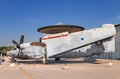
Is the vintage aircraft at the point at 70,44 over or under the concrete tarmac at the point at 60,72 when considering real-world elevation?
over

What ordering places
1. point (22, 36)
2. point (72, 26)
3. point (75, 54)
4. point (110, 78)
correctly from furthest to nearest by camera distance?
point (72, 26) → point (22, 36) → point (75, 54) → point (110, 78)

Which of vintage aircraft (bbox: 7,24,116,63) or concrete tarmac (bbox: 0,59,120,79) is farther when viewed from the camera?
vintage aircraft (bbox: 7,24,116,63)

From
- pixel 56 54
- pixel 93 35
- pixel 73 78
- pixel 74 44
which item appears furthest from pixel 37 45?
pixel 73 78

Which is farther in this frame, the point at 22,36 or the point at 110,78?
the point at 22,36

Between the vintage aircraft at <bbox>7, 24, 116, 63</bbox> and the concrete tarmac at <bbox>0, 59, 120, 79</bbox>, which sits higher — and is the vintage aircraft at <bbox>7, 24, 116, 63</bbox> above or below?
above

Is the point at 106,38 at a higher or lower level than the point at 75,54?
higher

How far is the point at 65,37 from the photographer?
37312 millimetres

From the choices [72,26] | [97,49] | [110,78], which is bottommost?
[110,78]

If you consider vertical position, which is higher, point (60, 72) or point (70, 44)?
point (70, 44)

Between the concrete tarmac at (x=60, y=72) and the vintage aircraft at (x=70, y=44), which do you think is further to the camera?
the vintage aircraft at (x=70, y=44)

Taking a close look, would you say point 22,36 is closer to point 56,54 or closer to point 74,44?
point 56,54

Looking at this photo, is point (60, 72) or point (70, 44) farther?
point (70, 44)

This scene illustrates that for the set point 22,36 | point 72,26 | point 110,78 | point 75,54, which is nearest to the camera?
point 110,78

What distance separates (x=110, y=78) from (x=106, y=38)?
20998mm
